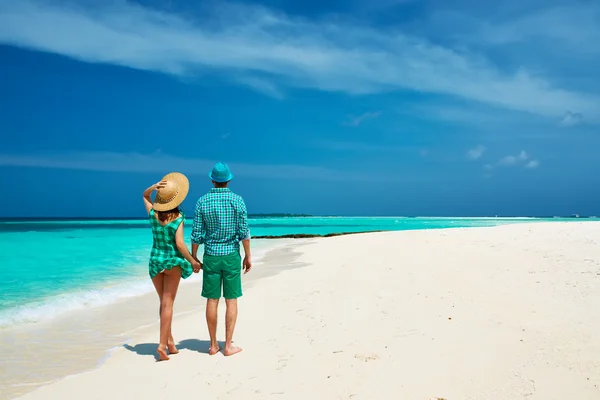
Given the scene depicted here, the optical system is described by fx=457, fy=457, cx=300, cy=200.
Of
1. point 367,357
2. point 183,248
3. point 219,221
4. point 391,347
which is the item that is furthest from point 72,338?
point 391,347

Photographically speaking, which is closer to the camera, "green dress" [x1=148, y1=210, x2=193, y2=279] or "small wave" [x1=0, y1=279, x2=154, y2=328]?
"green dress" [x1=148, y1=210, x2=193, y2=279]

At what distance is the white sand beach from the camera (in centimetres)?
386

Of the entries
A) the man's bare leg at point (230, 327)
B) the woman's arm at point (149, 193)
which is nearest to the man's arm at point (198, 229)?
the woman's arm at point (149, 193)

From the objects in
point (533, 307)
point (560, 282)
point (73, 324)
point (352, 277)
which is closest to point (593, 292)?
point (560, 282)

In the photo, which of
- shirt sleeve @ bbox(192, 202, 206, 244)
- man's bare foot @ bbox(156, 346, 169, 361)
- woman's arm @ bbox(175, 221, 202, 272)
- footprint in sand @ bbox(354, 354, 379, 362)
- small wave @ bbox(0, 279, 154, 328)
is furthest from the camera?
small wave @ bbox(0, 279, 154, 328)

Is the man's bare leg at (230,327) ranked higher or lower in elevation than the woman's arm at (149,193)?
lower

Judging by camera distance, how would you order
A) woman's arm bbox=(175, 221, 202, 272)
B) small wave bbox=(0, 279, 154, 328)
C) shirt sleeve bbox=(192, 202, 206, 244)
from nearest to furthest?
woman's arm bbox=(175, 221, 202, 272)
shirt sleeve bbox=(192, 202, 206, 244)
small wave bbox=(0, 279, 154, 328)

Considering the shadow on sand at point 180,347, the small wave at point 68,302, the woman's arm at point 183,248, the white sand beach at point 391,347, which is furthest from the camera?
the small wave at point 68,302

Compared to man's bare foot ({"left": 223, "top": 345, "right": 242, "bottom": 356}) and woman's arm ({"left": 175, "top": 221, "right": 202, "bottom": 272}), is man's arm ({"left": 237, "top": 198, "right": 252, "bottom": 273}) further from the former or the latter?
man's bare foot ({"left": 223, "top": 345, "right": 242, "bottom": 356})

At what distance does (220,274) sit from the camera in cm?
504

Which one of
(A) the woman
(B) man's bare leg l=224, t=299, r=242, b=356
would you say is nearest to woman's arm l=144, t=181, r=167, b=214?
(A) the woman

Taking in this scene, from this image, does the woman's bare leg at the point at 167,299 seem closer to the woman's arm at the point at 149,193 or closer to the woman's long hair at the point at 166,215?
the woman's long hair at the point at 166,215

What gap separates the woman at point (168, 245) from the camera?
4820 mm

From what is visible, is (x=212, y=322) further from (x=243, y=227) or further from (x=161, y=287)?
(x=243, y=227)
